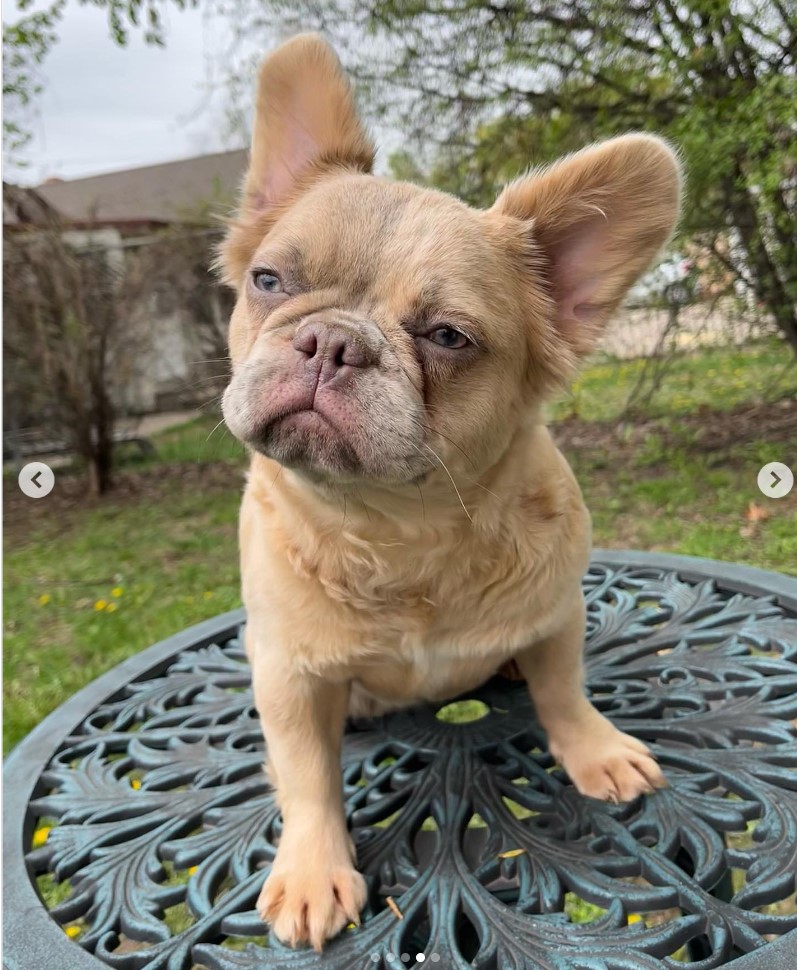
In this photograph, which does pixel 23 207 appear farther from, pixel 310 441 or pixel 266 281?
pixel 310 441

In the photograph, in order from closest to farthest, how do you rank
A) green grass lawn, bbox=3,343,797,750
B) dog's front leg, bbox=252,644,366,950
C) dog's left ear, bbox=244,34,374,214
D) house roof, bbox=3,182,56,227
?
dog's front leg, bbox=252,644,366,950 < dog's left ear, bbox=244,34,374,214 < green grass lawn, bbox=3,343,797,750 < house roof, bbox=3,182,56,227

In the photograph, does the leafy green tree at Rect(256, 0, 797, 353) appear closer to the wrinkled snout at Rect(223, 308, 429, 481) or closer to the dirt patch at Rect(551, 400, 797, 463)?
the dirt patch at Rect(551, 400, 797, 463)

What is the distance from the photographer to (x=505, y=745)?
5.60ft

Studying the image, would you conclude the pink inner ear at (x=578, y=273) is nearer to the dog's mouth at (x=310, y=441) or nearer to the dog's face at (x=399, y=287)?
the dog's face at (x=399, y=287)

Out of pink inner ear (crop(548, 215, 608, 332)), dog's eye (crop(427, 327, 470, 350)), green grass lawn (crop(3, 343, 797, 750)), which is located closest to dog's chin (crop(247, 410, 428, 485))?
dog's eye (crop(427, 327, 470, 350))

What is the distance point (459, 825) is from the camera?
57.5 inches

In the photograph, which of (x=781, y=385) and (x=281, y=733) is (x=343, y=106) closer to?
(x=281, y=733)

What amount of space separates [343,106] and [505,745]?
5.07 feet

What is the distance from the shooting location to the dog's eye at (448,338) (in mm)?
1426

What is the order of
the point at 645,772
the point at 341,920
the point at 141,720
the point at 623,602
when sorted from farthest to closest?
the point at 623,602, the point at 141,720, the point at 645,772, the point at 341,920

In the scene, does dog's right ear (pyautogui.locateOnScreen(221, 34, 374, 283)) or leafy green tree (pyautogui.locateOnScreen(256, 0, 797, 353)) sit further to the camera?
leafy green tree (pyautogui.locateOnScreen(256, 0, 797, 353))

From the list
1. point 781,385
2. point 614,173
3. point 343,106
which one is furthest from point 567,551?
point 781,385

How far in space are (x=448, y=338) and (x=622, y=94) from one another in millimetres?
3912

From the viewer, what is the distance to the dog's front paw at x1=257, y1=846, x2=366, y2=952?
4.28 ft
